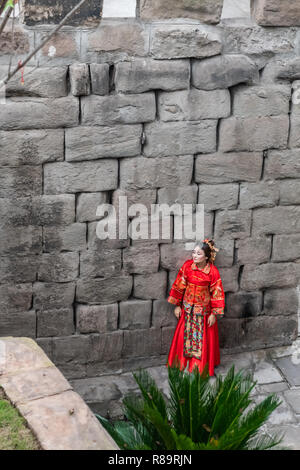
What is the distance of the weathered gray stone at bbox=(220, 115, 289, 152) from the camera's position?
7.42 metres

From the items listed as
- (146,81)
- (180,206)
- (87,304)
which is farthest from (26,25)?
(87,304)

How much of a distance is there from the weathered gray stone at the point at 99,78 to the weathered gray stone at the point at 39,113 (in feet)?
0.70

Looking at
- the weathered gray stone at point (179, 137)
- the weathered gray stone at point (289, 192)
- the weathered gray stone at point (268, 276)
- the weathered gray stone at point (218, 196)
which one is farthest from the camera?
the weathered gray stone at point (268, 276)

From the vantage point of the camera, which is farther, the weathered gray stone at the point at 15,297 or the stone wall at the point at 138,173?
the weathered gray stone at the point at 15,297

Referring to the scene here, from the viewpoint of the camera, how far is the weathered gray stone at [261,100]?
7352 millimetres

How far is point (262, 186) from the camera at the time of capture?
25.3 ft

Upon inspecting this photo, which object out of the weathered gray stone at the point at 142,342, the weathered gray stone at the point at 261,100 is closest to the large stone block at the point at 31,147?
the weathered gray stone at the point at 261,100

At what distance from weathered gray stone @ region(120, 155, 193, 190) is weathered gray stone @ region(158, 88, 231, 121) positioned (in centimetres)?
41

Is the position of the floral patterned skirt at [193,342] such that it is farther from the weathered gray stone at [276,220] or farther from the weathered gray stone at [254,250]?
the weathered gray stone at [276,220]

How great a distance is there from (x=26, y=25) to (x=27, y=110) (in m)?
0.74

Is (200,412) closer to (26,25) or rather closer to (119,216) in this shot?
(119,216)

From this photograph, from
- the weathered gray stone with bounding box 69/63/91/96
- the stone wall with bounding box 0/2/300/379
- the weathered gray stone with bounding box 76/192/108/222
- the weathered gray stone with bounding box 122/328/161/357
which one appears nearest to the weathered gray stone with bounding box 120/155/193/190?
the stone wall with bounding box 0/2/300/379

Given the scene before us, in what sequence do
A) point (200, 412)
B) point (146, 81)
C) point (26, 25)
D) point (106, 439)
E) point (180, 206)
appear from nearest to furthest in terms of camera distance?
point (106, 439)
point (200, 412)
point (26, 25)
point (146, 81)
point (180, 206)

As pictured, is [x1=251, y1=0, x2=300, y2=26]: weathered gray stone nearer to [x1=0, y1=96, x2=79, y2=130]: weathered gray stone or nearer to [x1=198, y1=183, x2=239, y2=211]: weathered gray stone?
[x1=198, y1=183, x2=239, y2=211]: weathered gray stone
